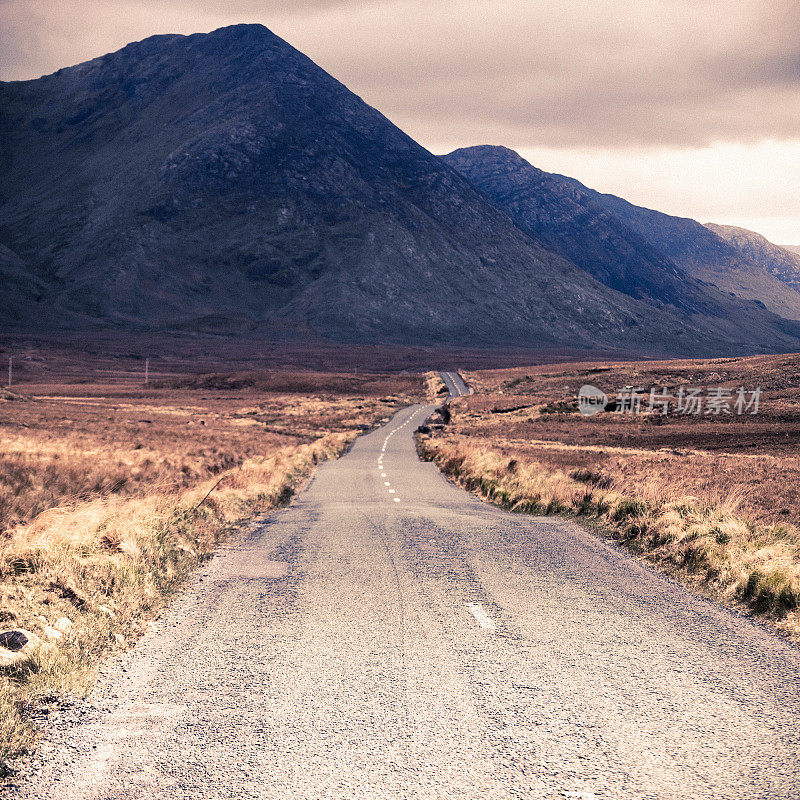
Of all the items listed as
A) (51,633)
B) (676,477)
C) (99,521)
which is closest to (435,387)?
(676,477)

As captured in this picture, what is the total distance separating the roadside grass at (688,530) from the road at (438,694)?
2.09 ft

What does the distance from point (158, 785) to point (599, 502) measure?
13586 mm

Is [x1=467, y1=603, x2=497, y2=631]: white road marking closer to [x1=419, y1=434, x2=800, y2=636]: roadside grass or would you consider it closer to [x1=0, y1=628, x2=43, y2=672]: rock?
[x1=419, y1=434, x2=800, y2=636]: roadside grass

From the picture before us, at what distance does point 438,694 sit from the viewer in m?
6.39

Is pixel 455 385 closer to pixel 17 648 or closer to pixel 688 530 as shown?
pixel 688 530

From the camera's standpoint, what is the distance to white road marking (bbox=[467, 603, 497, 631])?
8.35 meters

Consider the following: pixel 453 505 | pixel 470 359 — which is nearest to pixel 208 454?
pixel 453 505

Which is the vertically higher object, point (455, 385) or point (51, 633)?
point (51, 633)

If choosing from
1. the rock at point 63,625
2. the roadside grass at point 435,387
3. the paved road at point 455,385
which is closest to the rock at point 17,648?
the rock at point 63,625

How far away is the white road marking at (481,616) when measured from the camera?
329 inches

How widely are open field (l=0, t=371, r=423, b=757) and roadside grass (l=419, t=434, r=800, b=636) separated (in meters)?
6.47

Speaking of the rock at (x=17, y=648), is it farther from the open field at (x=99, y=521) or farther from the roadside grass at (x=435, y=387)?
the roadside grass at (x=435, y=387)

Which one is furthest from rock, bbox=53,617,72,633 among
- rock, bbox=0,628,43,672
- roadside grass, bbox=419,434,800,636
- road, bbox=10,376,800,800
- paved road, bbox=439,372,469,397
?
paved road, bbox=439,372,469,397

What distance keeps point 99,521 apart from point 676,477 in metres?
17.1
